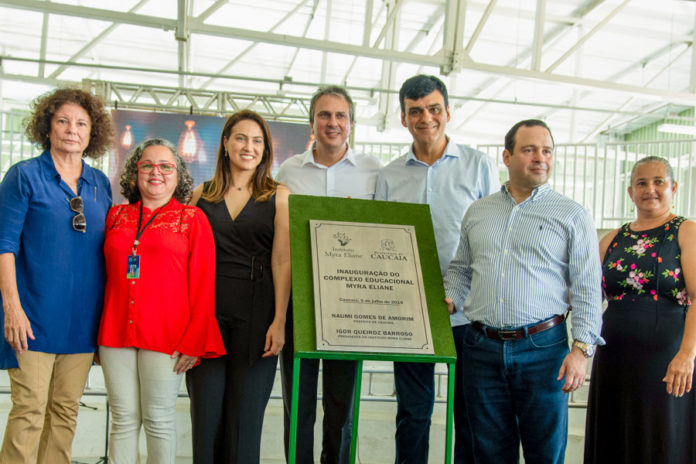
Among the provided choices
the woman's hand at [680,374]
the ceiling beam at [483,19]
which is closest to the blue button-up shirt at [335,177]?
the woman's hand at [680,374]

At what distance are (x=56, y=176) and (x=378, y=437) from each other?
308cm

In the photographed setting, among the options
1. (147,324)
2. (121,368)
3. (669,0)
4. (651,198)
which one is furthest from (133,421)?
(669,0)

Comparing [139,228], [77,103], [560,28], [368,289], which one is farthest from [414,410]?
[560,28]

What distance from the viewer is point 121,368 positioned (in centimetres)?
Result: 231

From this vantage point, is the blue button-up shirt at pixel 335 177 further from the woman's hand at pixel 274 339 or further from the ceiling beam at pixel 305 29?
the ceiling beam at pixel 305 29

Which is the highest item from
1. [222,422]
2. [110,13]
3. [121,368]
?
[110,13]

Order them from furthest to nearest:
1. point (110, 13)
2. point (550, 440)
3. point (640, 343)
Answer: point (110, 13)
point (640, 343)
point (550, 440)

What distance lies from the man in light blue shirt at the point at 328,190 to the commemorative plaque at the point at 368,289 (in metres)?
0.37

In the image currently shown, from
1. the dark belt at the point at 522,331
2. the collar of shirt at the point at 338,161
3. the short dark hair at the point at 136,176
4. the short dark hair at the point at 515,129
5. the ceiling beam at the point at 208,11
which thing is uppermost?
the ceiling beam at the point at 208,11

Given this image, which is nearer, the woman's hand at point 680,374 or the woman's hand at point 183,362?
the woman's hand at point 183,362

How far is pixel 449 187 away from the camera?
2801mm

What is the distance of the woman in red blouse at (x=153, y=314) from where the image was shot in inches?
90.6

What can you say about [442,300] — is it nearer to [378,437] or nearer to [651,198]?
[651,198]

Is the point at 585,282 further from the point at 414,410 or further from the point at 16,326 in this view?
the point at 16,326
